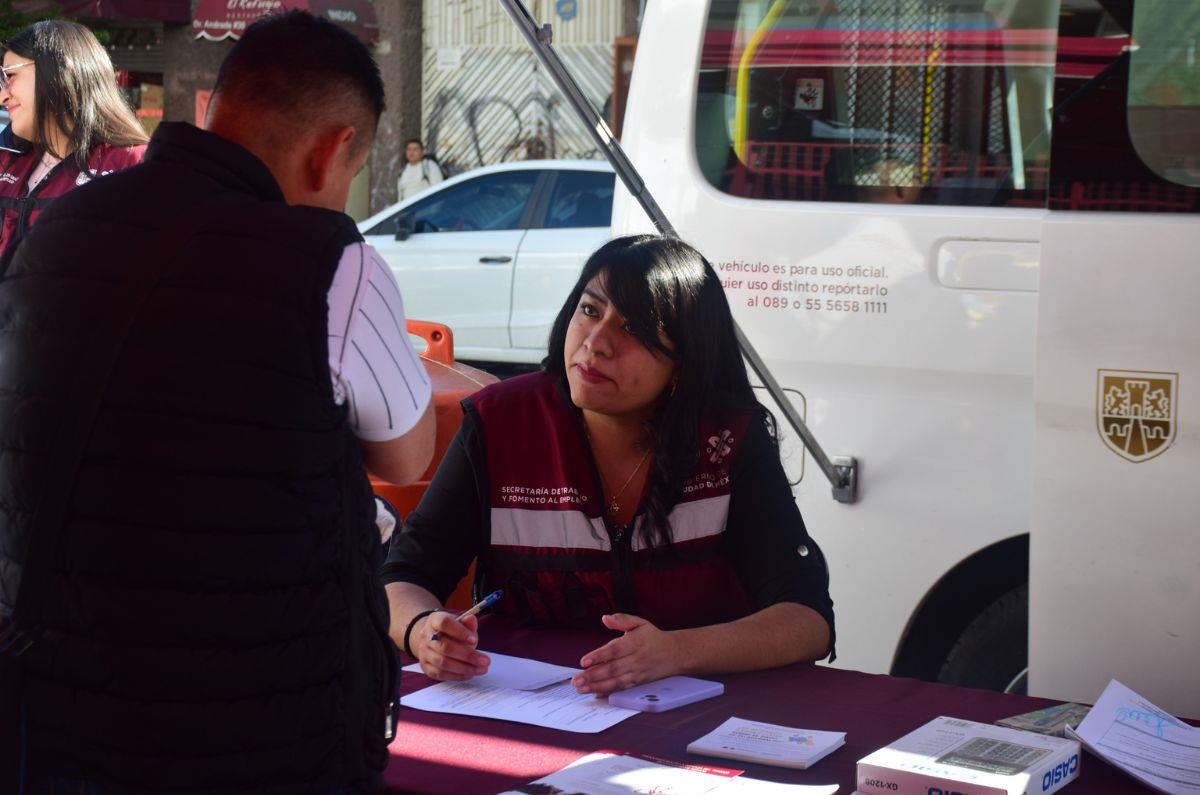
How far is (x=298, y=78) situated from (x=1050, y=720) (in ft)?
4.38

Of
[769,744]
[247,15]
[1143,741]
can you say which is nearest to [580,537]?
[769,744]

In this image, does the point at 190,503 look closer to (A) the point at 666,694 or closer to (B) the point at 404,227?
(A) the point at 666,694

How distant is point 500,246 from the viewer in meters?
9.52

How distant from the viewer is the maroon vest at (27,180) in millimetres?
3820

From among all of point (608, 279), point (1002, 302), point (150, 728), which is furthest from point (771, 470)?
point (150, 728)

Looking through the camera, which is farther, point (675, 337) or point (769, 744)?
point (675, 337)

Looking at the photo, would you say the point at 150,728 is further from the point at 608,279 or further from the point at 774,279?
the point at 774,279

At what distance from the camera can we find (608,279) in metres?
2.72

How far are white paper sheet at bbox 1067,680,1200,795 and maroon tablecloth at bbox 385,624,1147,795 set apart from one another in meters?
0.03

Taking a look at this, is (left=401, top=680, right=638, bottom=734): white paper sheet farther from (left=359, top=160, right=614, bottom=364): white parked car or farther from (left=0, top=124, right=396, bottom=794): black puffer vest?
(left=359, top=160, right=614, bottom=364): white parked car

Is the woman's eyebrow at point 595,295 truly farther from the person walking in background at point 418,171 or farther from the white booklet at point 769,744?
the person walking in background at point 418,171

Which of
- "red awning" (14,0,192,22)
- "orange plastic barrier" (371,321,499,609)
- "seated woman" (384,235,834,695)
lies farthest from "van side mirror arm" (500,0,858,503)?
"red awning" (14,0,192,22)

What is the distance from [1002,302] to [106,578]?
209 centimetres

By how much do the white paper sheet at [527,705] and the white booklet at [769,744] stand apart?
17 cm
